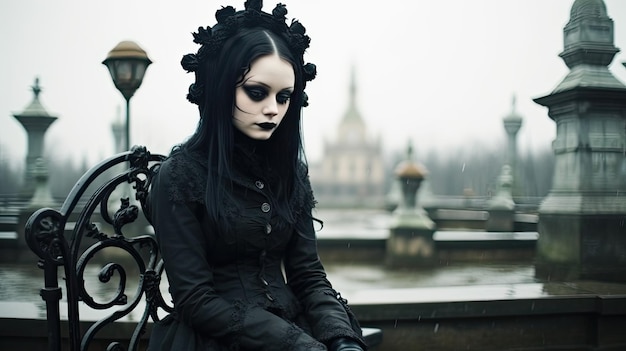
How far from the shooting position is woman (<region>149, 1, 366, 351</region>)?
200cm

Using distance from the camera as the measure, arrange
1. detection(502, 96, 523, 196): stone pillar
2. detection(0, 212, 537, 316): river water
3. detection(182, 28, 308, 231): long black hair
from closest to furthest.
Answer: detection(182, 28, 308, 231): long black hair → detection(0, 212, 537, 316): river water → detection(502, 96, 523, 196): stone pillar

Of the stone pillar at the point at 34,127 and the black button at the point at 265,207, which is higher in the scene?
Answer: the stone pillar at the point at 34,127

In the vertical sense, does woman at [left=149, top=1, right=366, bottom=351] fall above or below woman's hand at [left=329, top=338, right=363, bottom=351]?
above

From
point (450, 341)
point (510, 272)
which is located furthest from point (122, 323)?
point (510, 272)

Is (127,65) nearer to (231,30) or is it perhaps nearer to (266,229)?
(231,30)

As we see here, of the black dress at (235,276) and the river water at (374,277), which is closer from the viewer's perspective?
the black dress at (235,276)

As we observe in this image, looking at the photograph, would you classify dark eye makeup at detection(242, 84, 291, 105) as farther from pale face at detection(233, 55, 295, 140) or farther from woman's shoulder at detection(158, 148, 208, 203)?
woman's shoulder at detection(158, 148, 208, 203)

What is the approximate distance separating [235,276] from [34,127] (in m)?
11.0

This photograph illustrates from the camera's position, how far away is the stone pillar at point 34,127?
36.7ft

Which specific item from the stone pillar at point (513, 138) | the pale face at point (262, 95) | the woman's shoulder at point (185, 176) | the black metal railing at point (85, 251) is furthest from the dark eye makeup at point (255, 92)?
the stone pillar at point (513, 138)

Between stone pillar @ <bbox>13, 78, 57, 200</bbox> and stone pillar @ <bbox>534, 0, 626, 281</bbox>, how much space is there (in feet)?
33.1

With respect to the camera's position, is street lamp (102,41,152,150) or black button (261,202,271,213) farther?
street lamp (102,41,152,150)

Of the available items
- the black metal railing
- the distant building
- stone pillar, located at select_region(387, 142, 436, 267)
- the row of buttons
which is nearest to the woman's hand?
the row of buttons

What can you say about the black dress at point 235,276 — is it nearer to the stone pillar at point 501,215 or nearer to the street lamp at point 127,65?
the street lamp at point 127,65
